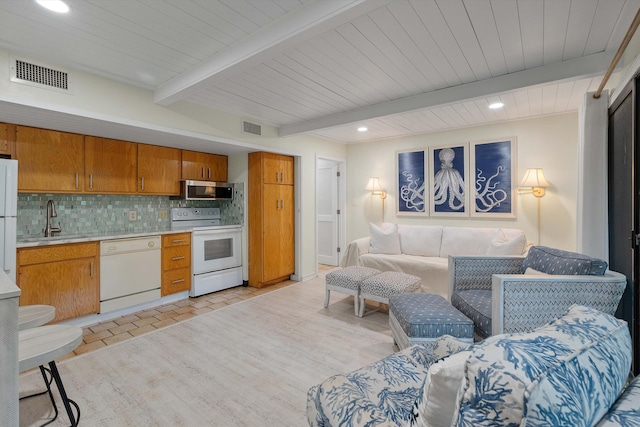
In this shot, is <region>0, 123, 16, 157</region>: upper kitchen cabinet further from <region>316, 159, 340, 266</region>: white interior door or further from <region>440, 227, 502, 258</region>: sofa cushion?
<region>440, 227, 502, 258</region>: sofa cushion

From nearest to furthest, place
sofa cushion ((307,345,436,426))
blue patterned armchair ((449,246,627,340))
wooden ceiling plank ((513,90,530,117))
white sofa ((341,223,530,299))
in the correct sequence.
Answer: sofa cushion ((307,345,436,426)) < blue patterned armchair ((449,246,627,340)) < wooden ceiling plank ((513,90,530,117)) < white sofa ((341,223,530,299))

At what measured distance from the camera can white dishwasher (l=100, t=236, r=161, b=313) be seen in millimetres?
3199

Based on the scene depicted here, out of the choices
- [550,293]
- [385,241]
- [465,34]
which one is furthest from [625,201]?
[385,241]

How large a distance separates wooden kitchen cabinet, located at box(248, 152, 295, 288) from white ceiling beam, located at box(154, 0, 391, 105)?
1.76 m

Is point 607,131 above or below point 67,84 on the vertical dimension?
below

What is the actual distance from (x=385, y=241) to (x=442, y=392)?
3.77 meters

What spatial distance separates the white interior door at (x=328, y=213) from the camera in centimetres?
584

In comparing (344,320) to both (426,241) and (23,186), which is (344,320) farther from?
(23,186)

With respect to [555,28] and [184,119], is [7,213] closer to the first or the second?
[184,119]

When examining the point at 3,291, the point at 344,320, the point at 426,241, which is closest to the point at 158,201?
the point at 344,320

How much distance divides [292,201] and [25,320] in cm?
345

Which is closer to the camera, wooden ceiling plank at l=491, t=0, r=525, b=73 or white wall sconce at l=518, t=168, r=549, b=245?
wooden ceiling plank at l=491, t=0, r=525, b=73

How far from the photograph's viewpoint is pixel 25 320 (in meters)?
1.73

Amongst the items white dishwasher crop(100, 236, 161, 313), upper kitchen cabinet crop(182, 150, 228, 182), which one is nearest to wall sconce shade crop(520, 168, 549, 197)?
upper kitchen cabinet crop(182, 150, 228, 182)
